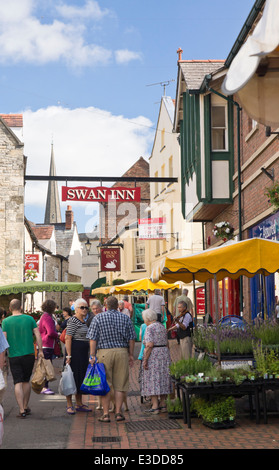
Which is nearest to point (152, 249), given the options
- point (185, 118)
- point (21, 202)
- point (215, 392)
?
point (21, 202)

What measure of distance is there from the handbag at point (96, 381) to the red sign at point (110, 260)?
27678 mm

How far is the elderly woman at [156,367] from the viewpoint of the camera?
9.38 metres

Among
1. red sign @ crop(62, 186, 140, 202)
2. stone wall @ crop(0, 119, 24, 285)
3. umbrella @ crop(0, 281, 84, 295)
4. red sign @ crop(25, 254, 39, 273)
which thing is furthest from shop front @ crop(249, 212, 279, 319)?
red sign @ crop(25, 254, 39, 273)

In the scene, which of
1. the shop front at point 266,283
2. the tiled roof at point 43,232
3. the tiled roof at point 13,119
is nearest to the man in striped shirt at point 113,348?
the shop front at point 266,283

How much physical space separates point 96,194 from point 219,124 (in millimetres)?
7279

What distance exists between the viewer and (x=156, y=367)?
31.0 ft

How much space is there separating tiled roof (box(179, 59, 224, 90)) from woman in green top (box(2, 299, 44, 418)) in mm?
10620

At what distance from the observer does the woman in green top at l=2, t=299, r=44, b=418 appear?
9375 mm

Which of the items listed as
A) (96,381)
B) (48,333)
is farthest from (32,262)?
(96,381)

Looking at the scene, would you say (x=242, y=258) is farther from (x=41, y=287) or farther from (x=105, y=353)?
(x=41, y=287)

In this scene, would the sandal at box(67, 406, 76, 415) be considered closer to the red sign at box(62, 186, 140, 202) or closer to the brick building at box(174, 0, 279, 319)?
the brick building at box(174, 0, 279, 319)

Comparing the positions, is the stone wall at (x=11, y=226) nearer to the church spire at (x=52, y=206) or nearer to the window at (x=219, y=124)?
the window at (x=219, y=124)
